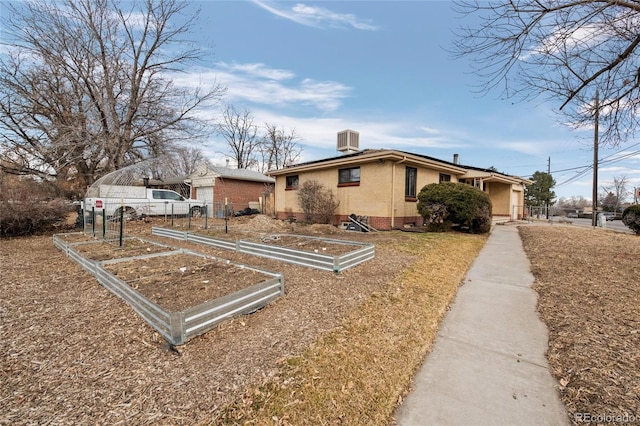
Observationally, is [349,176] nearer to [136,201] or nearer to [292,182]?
[292,182]

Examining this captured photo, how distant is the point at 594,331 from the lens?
10.3 feet

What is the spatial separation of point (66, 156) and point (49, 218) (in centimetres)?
608

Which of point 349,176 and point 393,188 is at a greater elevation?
point 349,176

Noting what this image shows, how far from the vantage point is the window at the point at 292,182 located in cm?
1583

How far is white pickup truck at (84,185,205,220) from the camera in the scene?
456 inches

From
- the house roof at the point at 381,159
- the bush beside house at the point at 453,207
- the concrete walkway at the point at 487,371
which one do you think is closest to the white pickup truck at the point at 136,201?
the house roof at the point at 381,159

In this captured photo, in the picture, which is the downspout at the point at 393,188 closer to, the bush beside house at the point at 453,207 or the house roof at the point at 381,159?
the house roof at the point at 381,159

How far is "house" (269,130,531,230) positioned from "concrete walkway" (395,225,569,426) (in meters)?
7.27

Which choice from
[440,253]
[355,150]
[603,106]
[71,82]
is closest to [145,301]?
[440,253]

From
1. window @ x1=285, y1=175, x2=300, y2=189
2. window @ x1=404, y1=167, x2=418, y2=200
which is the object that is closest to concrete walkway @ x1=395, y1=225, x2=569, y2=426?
window @ x1=404, y1=167, x2=418, y2=200

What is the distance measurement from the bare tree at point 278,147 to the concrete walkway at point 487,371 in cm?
3640

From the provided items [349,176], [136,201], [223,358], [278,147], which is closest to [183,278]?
[223,358]

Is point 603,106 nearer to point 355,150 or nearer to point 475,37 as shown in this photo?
point 475,37

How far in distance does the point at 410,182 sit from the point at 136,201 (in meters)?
13.7
